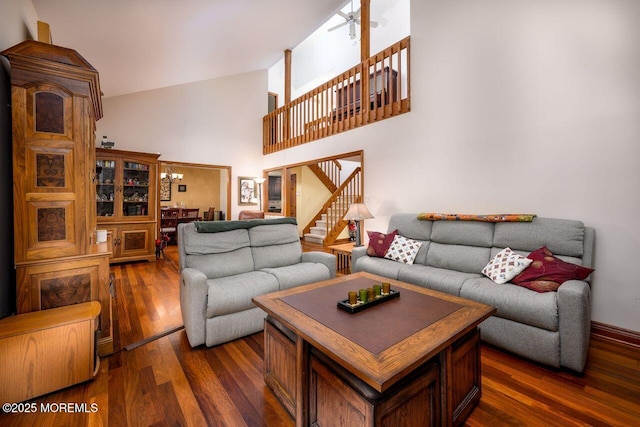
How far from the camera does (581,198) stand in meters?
2.52

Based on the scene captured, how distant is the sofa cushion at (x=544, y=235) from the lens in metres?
2.34

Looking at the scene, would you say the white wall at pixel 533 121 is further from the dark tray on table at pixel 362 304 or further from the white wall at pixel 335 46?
the white wall at pixel 335 46

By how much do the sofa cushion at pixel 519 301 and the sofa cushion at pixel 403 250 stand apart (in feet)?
2.79

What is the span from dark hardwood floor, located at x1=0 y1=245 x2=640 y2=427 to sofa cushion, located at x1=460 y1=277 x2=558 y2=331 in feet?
1.11

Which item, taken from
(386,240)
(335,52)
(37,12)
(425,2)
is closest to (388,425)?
(386,240)

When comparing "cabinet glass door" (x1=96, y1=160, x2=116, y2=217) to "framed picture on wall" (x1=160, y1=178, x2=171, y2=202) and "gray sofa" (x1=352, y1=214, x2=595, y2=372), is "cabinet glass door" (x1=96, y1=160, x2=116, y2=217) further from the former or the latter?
"gray sofa" (x1=352, y1=214, x2=595, y2=372)

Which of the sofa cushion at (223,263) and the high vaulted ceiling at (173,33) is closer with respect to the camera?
the sofa cushion at (223,263)

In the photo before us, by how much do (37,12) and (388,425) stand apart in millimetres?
4253

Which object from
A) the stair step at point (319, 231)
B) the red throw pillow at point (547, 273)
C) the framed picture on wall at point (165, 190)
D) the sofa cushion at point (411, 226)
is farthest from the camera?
the framed picture on wall at point (165, 190)

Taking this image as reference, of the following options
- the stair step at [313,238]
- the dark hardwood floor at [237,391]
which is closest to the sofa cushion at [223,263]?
the dark hardwood floor at [237,391]

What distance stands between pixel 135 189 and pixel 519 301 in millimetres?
5958

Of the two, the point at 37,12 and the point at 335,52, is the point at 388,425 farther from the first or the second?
the point at 335,52

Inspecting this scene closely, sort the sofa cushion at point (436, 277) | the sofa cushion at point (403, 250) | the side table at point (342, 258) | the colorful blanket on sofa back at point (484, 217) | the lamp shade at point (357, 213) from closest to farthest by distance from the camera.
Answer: the sofa cushion at point (436, 277)
the colorful blanket on sofa back at point (484, 217)
the sofa cushion at point (403, 250)
the lamp shade at point (357, 213)
the side table at point (342, 258)

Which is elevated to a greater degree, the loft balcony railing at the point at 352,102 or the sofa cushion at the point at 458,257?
the loft balcony railing at the point at 352,102
